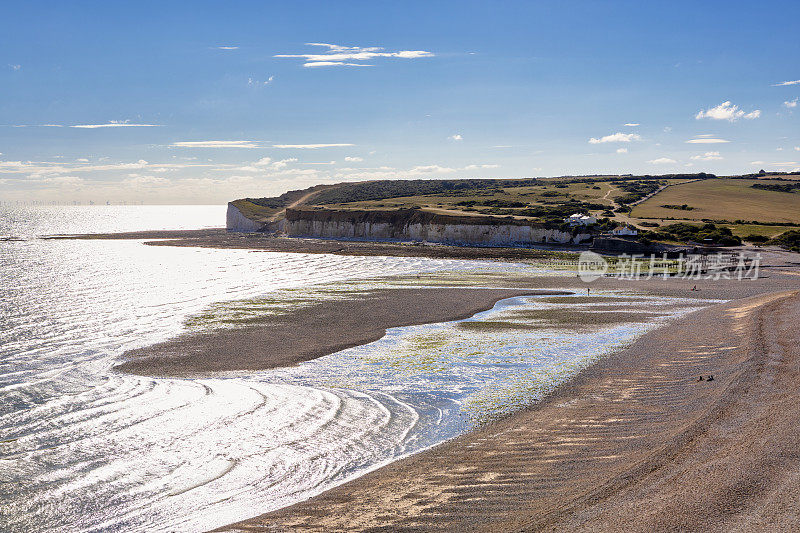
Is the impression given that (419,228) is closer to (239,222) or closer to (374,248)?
(374,248)

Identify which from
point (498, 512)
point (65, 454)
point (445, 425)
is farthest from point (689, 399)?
point (65, 454)

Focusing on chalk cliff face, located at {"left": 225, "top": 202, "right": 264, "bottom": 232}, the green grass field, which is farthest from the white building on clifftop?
chalk cliff face, located at {"left": 225, "top": 202, "right": 264, "bottom": 232}

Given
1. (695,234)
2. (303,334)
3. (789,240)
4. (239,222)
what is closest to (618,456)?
(303,334)

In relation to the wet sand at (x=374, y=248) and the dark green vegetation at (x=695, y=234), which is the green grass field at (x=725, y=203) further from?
the wet sand at (x=374, y=248)

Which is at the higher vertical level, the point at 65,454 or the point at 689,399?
the point at 689,399

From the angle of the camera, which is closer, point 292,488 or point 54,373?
point 292,488

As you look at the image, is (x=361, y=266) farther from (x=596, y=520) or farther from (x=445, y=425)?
(x=596, y=520)

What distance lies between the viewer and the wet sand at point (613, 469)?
9078 mm

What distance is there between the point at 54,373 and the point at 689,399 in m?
19.5

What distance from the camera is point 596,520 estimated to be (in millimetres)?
8961

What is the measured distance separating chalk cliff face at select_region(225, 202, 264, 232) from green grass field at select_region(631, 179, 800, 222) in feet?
248

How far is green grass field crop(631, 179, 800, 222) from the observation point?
94500 millimetres

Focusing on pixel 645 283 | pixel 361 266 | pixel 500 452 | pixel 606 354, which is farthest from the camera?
pixel 361 266

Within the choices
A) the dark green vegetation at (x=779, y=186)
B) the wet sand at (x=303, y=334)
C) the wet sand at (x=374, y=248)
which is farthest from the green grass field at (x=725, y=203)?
the wet sand at (x=303, y=334)
